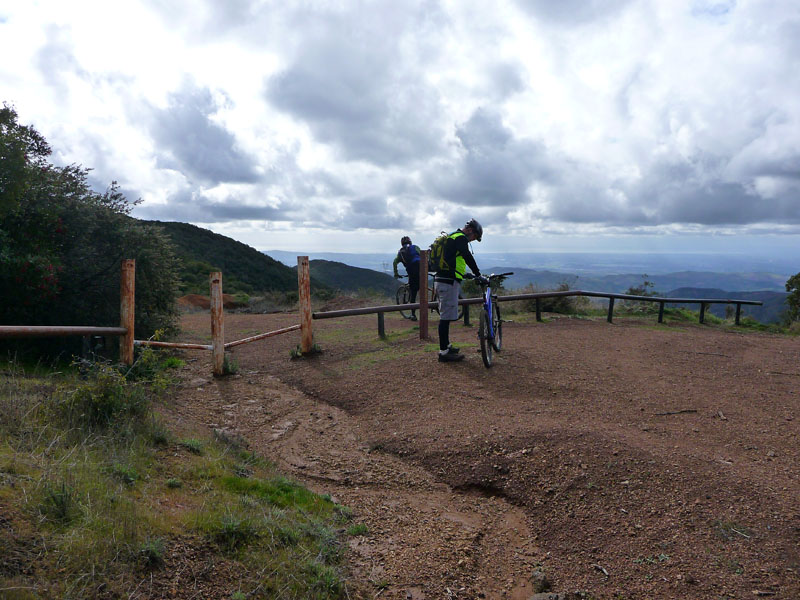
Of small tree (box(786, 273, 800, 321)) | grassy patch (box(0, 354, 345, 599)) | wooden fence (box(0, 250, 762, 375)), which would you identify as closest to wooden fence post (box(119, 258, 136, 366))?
wooden fence (box(0, 250, 762, 375))

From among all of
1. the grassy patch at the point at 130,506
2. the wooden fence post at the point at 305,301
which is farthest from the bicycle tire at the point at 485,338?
the grassy patch at the point at 130,506

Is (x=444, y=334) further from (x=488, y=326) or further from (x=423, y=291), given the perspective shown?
(x=423, y=291)

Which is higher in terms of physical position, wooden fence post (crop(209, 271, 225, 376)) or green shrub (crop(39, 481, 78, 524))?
wooden fence post (crop(209, 271, 225, 376))

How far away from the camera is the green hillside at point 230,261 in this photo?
37434mm

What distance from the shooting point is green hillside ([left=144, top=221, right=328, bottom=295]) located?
37.4m

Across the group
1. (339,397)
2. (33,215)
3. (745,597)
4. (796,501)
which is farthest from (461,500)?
(33,215)

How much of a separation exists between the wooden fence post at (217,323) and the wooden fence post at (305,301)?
1.21m

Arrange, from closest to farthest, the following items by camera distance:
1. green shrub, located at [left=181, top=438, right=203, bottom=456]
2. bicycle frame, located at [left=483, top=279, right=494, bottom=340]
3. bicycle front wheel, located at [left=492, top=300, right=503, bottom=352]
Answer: green shrub, located at [left=181, top=438, right=203, bottom=456]
bicycle frame, located at [left=483, top=279, right=494, bottom=340]
bicycle front wheel, located at [left=492, top=300, right=503, bottom=352]

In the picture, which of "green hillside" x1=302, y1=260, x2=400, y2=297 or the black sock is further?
"green hillside" x1=302, y1=260, x2=400, y2=297

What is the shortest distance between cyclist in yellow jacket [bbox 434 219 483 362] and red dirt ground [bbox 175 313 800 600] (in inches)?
14.8

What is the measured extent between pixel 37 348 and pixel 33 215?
2.02 m

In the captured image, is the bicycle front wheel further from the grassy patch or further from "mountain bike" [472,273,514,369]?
the grassy patch

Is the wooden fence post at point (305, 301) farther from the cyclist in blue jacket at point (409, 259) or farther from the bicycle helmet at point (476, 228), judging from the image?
the cyclist in blue jacket at point (409, 259)

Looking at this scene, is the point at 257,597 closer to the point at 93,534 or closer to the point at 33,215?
the point at 93,534
